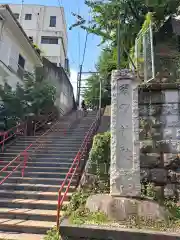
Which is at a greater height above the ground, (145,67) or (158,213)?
(145,67)

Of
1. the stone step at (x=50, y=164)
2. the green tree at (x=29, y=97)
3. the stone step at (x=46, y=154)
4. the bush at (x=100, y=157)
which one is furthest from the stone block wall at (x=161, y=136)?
the green tree at (x=29, y=97)

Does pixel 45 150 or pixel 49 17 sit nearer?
Answer: pixel 45 150

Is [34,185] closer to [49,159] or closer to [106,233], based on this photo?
[49,159]

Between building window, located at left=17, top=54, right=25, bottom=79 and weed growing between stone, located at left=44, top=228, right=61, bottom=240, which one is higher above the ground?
building window, located at left=17, top=54, right=25, bottom=79

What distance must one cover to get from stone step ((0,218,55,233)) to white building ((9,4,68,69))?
75.0 feet

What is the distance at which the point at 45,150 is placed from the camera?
31.4 feet

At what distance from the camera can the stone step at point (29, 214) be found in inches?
210

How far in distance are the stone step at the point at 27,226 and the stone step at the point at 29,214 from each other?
0.48 feet

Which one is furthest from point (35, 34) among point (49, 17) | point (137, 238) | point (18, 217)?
point (137, 238)

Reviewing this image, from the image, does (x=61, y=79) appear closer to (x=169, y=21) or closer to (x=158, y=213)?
(x=169, y=21)

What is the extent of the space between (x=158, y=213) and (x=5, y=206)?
12.6ft

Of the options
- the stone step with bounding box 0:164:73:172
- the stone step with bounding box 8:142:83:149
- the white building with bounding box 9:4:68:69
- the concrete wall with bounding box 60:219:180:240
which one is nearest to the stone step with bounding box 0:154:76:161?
the stone step with bounding box 0:164:73:172

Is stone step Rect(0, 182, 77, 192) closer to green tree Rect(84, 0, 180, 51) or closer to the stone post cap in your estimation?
the stone post cap

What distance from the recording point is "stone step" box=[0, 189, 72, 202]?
6.25 meters
